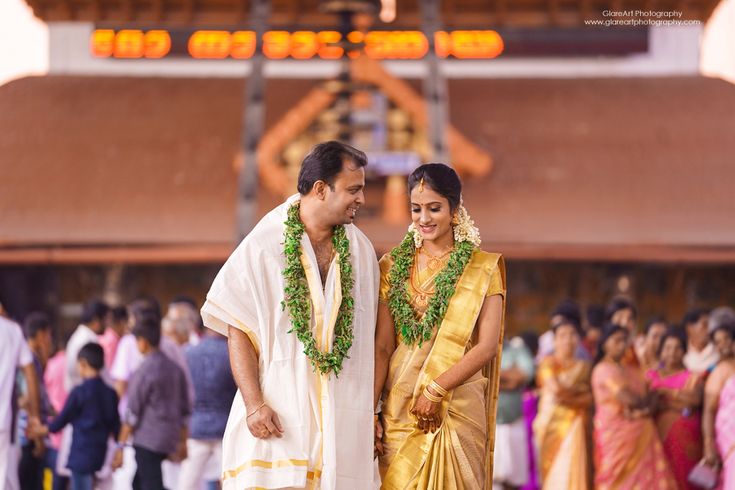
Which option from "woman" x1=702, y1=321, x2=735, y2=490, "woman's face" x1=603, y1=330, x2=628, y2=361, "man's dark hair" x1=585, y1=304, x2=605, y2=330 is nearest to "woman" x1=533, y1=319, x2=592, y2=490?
"woman's face" x1=603, y1=330, x2=628, y2=361

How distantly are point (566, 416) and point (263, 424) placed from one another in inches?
173

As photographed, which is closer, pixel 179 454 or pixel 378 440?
pixel 378 440

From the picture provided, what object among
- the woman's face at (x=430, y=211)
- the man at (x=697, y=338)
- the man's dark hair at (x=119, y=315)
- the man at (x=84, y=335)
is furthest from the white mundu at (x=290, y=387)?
the man's dark hair at (x=119, y=315)

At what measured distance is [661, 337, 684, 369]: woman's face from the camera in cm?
945

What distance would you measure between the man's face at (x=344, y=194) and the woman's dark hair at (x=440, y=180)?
0.27 metres

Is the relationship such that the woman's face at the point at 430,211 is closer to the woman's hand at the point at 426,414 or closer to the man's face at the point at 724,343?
the woman's hand at the point at 426,414

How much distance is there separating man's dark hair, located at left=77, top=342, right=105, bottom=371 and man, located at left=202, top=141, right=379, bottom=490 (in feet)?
11.8

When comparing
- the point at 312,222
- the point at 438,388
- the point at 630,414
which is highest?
the point at 312,222

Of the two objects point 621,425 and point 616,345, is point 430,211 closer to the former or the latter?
point 616,345

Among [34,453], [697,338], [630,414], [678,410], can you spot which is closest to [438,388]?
[630,414]

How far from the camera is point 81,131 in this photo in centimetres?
1700

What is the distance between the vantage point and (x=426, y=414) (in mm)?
5730

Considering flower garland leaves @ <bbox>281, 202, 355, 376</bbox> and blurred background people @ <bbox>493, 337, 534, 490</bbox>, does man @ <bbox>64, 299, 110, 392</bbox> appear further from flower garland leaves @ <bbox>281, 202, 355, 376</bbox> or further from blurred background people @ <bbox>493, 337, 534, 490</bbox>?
flower garland leaves @ <bbox>281, 202, 355, 376</bbox>

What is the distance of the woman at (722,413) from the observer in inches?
355
